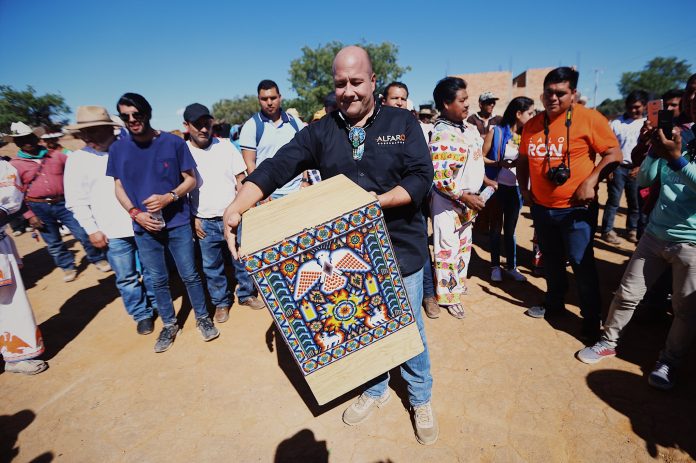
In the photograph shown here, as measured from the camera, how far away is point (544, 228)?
2949mm

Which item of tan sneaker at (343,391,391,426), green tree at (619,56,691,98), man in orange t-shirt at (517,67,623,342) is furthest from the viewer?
green tree at (619,56,691,98)

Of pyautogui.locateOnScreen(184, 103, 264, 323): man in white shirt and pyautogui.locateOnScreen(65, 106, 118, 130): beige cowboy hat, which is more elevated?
pyautogui.locateOnScreen(65, 106, 118, 130): beige cowboy hat

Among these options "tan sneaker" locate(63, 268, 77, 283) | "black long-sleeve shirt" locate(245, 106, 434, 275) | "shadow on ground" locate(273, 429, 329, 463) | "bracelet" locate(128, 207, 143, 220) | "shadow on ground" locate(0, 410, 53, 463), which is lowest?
"shadow on ground" locate(273, 429, 329, 463)

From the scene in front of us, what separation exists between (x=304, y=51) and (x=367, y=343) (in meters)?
41.4

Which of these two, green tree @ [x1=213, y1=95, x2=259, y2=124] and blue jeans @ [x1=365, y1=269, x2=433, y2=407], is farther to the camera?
green tree @ [x1=213, y1=95, x2=259, y2=124]

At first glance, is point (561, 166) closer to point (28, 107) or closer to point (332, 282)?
point (332, 282)

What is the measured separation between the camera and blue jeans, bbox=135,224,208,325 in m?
3.11

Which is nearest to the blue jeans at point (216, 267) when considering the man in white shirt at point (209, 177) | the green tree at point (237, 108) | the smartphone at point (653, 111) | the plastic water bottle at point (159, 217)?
the man in white shirt at point (209, 177)

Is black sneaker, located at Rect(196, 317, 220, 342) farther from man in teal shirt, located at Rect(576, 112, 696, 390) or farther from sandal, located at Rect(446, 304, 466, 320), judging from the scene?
man in teal shirt, located at Rect(576, 112, 696, 390)

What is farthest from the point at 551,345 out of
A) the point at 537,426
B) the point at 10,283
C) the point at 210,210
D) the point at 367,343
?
the point at 10,283

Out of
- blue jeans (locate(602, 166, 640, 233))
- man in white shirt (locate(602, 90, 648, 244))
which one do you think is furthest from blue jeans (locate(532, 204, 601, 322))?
blue jeans (locate(602, 166, 640, 233))

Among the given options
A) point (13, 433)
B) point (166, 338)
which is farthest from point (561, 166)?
point (13, 433)

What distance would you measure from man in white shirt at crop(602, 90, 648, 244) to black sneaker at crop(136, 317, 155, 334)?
686 centimetres

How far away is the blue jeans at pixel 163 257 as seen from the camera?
311 centimetres
